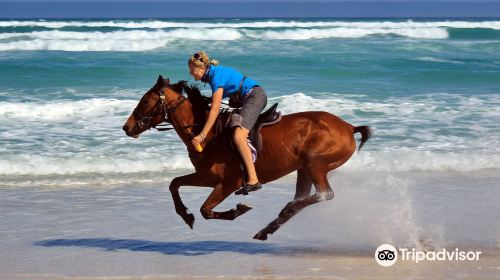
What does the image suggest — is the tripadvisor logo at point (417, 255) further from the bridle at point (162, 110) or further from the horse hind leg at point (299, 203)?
the bridle at point (162, 110)

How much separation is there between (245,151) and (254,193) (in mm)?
2940

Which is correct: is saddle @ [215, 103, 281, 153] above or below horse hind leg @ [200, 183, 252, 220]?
above

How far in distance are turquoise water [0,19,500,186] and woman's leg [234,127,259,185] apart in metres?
4.04

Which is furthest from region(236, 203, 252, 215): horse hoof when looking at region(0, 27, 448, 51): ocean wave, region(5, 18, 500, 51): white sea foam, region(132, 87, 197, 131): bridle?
region(0, 27, 448, 51): ocean wave

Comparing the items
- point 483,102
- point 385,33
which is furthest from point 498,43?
point 483,102

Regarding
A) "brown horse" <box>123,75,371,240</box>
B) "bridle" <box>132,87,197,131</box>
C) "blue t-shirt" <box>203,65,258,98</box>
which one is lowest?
"brown horse" <box>123,75,371,240</box>

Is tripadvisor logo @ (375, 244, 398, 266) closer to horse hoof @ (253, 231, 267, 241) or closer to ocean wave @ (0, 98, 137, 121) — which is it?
horse hoof @ (253, 231, 267, 241)

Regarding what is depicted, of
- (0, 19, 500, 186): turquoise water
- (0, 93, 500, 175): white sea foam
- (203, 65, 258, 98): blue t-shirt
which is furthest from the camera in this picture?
(0, 19, 500, 186): turquoise water

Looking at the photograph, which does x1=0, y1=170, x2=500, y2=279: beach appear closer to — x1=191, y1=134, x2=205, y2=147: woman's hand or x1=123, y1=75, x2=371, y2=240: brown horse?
x1=123, y1=75, x2=371, y2=240: brown horse

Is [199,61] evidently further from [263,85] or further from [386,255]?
[263,85]

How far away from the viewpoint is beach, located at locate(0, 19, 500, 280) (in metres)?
7.29

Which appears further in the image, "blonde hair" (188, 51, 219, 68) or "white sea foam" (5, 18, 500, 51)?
"white sea foam" (5, 18, 500, 51)

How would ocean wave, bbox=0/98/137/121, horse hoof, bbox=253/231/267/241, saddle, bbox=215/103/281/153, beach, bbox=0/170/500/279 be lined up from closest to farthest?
beach, bbox=0/170/500/279
saddle, bbox=215/103/281/153
horse hoof, bbox=253/231/267/241
ocean wave, bbox=0/98/137/121

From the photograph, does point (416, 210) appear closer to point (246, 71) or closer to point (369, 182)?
point (369, 182)
